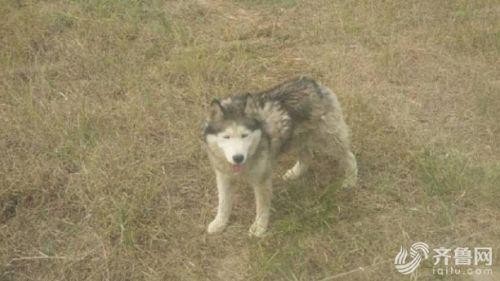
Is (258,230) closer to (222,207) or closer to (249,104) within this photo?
(222,207)

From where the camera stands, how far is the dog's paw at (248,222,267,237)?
3.42m

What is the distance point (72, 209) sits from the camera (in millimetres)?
3592

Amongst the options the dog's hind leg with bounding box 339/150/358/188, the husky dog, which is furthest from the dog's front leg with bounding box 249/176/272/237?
the dog's hind leg with bounding box 339/150/358/188

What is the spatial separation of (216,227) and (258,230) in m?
0.27

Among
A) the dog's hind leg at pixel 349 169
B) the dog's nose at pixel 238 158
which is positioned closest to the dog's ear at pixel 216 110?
the dog's nose at pixel 238 158

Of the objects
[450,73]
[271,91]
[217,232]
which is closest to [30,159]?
[217,232]

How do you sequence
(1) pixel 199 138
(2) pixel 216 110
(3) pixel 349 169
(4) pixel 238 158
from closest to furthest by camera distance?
(4) pixel 238 158 → (2) pixel 216 110 → (3) pixel 349 169 → (1) pixel 199 138

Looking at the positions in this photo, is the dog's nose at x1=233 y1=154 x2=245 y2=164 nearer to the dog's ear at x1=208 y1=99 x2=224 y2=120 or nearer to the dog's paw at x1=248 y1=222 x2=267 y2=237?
the dog's ear at x1=208 y1=99 x2=224 y2=120

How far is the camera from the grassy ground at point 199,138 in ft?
10.9

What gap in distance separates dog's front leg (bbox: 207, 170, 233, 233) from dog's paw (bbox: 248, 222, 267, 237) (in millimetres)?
189

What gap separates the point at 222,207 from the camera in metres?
3.46

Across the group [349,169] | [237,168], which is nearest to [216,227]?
[237,168]

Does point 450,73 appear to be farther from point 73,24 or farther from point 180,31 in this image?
point 73,24

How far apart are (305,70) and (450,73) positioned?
1317mm
